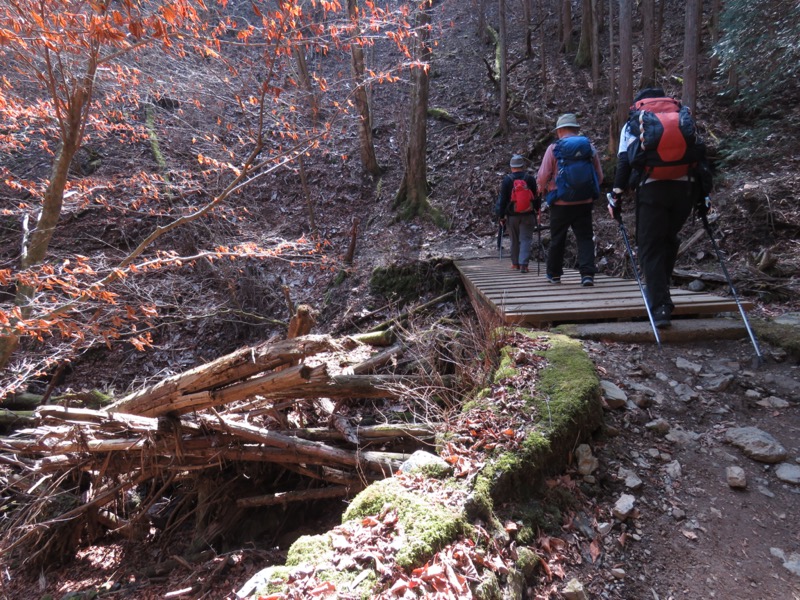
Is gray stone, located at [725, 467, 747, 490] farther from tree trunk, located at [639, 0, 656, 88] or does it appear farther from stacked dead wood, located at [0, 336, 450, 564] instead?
tree trunk, located at [639, 0, 656, 88]

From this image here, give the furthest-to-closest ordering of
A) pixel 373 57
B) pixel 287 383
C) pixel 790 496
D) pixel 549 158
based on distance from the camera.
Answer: pixel 373 57
pixel 549 158
pixel 287 383
pixel 790 496

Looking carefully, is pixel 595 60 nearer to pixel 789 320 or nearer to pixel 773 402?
pixel 789 320

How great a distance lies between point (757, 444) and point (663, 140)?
252cm

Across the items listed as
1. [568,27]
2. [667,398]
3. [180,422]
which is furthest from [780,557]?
[568,27]

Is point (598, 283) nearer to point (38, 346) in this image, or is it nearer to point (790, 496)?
point (790, 496)

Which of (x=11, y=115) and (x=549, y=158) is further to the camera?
(x=11, y=115)

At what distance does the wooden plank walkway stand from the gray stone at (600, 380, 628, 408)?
1.22 m

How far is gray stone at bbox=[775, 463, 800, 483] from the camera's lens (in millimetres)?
2385

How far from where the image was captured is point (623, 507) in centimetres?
235

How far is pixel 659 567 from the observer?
2.04m

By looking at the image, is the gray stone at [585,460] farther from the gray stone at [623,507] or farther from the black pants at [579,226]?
the black pants at [579,226]

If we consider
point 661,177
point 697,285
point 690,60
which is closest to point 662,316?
point 661,177

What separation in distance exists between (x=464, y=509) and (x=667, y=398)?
199 centimetres

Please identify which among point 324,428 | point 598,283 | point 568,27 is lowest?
point 324,428
